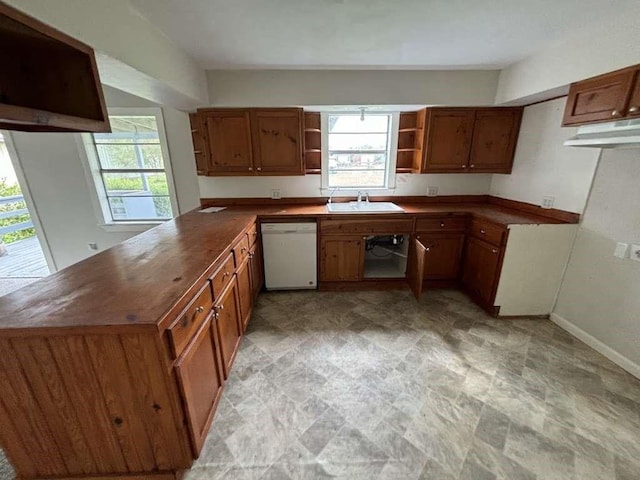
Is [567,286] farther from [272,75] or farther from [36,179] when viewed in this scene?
[36,179]

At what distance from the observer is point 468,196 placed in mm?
3277

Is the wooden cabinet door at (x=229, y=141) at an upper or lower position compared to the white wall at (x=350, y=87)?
lower

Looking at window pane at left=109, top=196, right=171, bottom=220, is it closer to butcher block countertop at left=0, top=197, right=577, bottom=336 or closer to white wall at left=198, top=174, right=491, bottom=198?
white wall at left=198, top=174, right=491, bottom=198

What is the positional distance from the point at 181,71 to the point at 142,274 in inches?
70.4

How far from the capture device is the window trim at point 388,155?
3059mm

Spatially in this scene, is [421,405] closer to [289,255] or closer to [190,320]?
[190,320]

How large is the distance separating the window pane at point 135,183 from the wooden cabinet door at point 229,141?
1.02 m

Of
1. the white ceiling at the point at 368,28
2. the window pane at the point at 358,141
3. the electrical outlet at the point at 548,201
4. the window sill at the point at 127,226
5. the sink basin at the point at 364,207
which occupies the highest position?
the white ceiling at the point at 368,28

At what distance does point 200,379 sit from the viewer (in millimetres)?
1357

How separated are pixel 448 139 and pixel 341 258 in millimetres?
1806

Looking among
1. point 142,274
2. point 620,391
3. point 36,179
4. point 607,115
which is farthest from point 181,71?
point 620,391

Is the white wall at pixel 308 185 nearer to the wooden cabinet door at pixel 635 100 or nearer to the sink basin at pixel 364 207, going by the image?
the sink basin at pixel 364 207

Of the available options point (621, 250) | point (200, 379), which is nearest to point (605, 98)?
point (621, 250)

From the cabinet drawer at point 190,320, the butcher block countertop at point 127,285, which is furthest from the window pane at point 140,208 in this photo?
the cabinet drawer at point 190,320
